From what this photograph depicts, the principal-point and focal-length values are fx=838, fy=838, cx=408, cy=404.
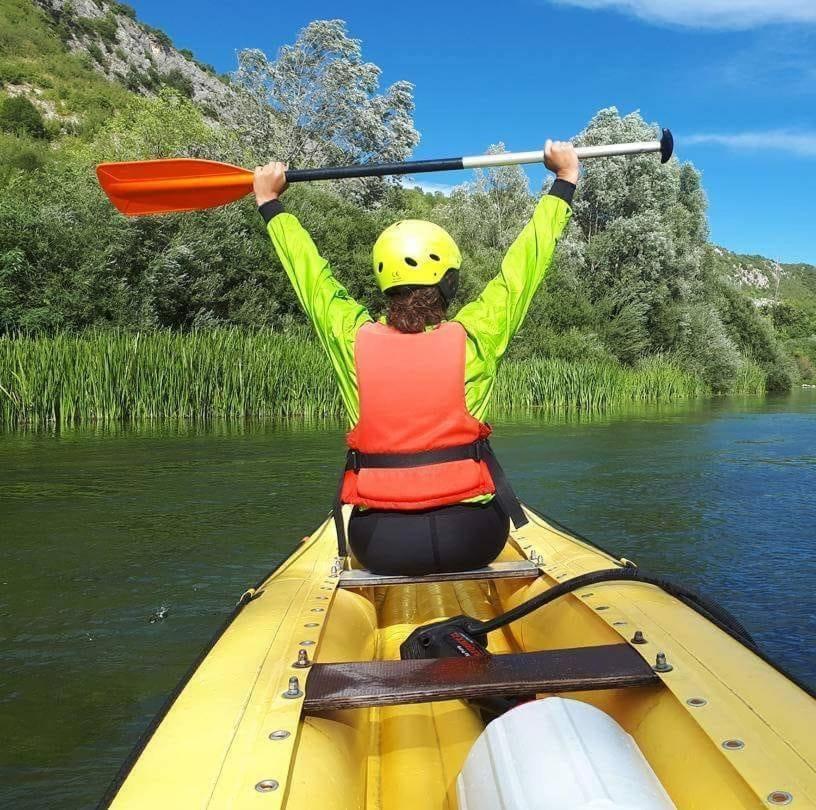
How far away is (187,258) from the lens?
1952 cm

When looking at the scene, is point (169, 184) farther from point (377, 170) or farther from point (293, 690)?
point (293, 690)

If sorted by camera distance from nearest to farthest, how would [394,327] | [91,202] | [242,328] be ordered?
[394,327] < [91,202] < [242,328]

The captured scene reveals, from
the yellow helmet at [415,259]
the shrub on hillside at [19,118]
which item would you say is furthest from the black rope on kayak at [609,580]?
the shrub on hillside at [19,118]

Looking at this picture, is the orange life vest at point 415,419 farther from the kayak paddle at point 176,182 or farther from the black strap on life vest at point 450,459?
the kayak paddle at point 176,182

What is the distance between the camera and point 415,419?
7.88ft

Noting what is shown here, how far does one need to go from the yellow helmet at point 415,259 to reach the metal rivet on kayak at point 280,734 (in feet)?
4.29

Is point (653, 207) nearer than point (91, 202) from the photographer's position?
No

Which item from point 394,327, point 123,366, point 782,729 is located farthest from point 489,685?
point 123,366

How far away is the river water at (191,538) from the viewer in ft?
9.72

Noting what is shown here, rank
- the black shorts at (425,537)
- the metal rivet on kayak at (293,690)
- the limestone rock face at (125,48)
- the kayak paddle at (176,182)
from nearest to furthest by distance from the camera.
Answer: the metal rivet on kayak at (293,690), the black shorts at (425,537), the kayak paddle at (176,182), the limestone rock face at (125,48)

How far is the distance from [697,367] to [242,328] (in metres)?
14.4

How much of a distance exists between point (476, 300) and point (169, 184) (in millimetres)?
2037

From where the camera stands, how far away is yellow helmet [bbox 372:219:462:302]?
239 centimetres

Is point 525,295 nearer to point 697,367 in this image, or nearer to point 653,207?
point 697,367
